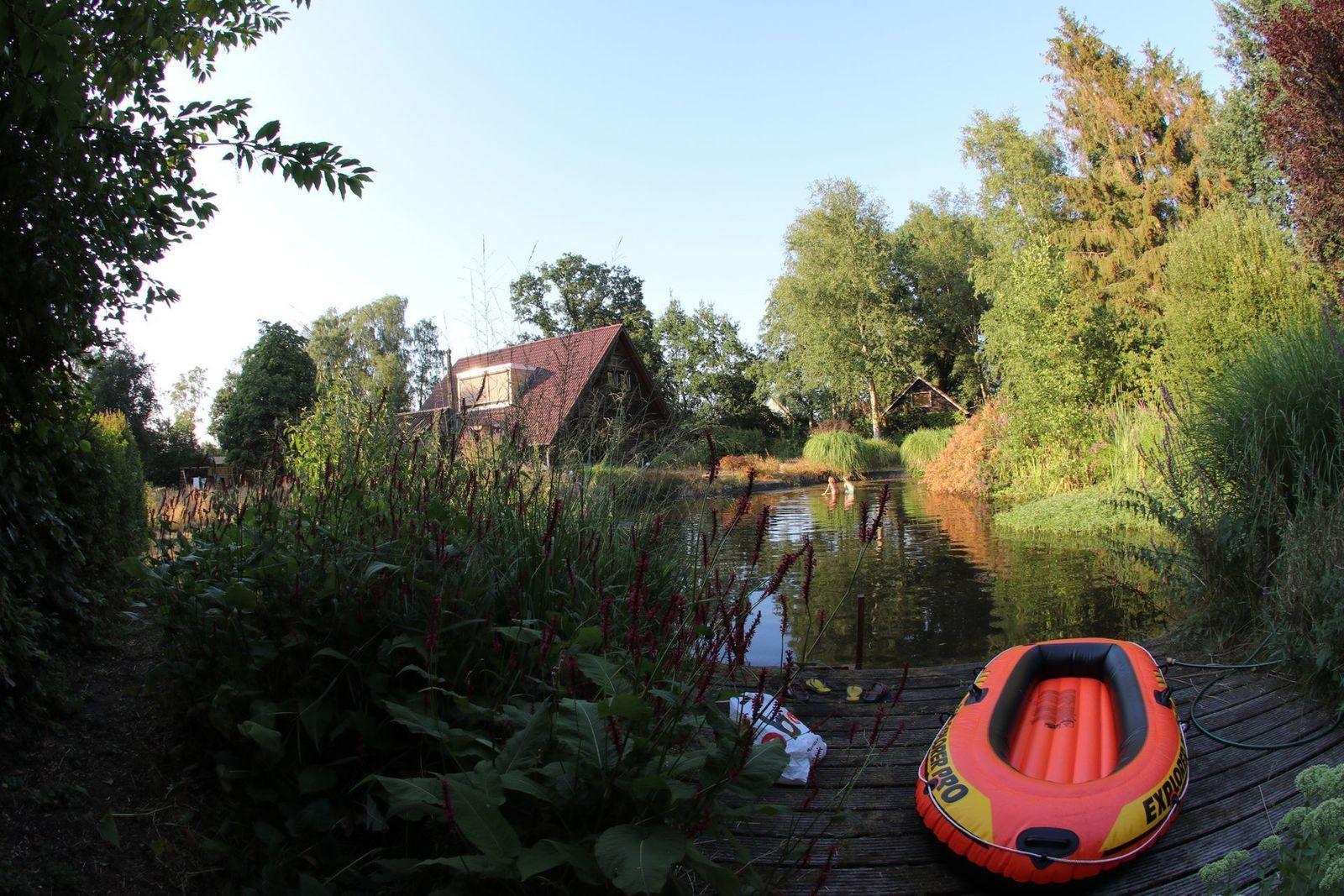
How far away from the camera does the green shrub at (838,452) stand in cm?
2598

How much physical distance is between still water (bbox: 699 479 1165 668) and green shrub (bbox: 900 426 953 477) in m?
11.2

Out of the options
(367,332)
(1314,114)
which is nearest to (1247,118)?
(1314,114)

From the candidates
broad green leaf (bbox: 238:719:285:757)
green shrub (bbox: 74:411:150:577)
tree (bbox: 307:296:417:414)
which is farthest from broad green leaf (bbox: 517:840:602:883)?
tree (bbox: 307:296:417:414)

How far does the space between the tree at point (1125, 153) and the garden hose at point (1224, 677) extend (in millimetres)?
22215

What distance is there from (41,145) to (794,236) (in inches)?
1423

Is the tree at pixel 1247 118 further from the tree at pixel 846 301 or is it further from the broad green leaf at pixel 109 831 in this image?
the broad green leaf at pixel 109 831

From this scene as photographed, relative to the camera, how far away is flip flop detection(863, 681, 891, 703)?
4344 mm

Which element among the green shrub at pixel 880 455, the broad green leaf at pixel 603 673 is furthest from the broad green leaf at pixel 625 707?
the green shrub at pixel 880 455

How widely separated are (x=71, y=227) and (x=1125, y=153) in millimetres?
29000

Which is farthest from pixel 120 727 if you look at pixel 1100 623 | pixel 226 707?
pixel 1100 623

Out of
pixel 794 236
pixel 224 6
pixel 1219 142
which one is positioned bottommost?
pixel 224 6

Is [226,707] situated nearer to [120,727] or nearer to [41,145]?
[120,727]

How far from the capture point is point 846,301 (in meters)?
35.2

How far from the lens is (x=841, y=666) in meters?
5.11
